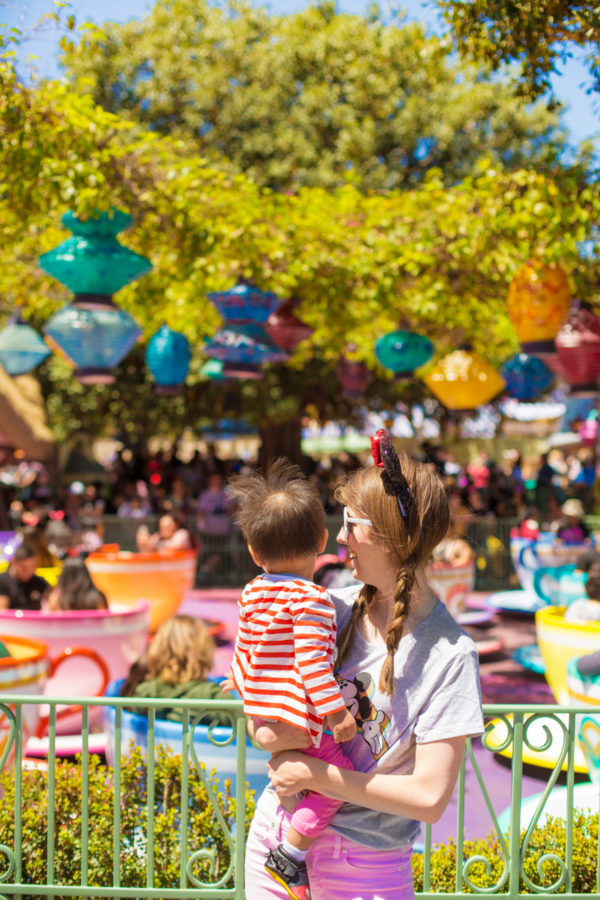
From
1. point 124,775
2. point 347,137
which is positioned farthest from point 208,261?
point 347,137

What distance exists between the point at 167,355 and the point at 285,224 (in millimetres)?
1619

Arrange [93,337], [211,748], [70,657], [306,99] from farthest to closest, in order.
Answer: [306,99], [93,337], [70,657], [211,748]

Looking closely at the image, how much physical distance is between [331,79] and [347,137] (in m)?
1.67

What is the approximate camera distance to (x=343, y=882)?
1770mm

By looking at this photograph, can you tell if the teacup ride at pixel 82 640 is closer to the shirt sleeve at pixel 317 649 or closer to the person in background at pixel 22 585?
Result: the person in background at pixel 22 585

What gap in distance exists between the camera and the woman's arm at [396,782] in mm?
1658

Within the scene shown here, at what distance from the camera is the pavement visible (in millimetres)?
4500

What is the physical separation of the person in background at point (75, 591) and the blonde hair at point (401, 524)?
14.6 feet

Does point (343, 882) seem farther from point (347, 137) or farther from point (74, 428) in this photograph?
point (74, 428)

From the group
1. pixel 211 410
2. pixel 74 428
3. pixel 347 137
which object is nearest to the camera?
pixel 347 137

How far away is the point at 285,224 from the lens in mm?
6738

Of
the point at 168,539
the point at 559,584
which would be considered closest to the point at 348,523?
the point at 559,584

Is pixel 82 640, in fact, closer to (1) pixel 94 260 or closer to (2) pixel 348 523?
(1) pixel 94 260

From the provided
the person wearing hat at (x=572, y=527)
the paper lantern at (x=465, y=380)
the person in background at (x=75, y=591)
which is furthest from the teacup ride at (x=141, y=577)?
the person wearing hat at (x=572, y=527)
